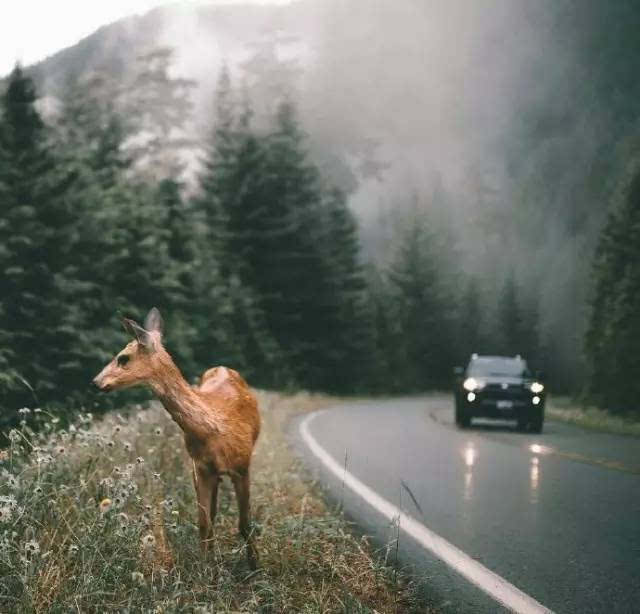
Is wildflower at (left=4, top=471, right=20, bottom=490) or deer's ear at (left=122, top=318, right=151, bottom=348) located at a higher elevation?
deer's ear at (left=122, top=318, right=151, bottom=348)

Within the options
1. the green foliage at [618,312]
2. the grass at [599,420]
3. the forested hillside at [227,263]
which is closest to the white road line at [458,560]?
the forested hillside at [227,263]

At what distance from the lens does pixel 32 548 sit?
4715mm

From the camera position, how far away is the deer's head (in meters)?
4.82

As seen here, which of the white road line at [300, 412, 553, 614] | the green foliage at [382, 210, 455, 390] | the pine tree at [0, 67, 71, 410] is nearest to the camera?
the white road line at [300, 412, 553, 614]

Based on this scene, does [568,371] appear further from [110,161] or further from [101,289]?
[101,289]

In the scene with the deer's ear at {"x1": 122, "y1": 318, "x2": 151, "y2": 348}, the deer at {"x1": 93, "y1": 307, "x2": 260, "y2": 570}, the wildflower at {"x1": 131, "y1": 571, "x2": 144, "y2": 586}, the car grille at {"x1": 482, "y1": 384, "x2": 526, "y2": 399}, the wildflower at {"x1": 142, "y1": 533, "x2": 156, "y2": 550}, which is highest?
the deer's ear at {"x1": 122, "y1": 318, "x2": 151, "y2": 348}

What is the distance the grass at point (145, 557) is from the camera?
450 cm

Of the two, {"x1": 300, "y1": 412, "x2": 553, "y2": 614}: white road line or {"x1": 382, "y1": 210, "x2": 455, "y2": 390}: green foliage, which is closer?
{"x1": 300, "y1": 412, "x2": 553, "y2": 614}: white road line

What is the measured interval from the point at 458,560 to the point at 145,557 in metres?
2.47

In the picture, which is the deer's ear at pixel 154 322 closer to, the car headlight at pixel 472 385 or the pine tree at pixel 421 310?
the car headlight at pixel 472 385

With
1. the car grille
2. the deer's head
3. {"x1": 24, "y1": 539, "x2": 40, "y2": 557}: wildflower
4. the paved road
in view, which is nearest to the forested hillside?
the deer's head

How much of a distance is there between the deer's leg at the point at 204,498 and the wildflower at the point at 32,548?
103 centimetres

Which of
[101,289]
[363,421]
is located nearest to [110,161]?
[101,289]

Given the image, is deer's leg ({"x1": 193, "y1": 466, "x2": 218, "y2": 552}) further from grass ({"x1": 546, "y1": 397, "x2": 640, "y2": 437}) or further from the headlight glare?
grass ({"x1": 546, "y1": 397, "x2": 640, "y2": 437})
